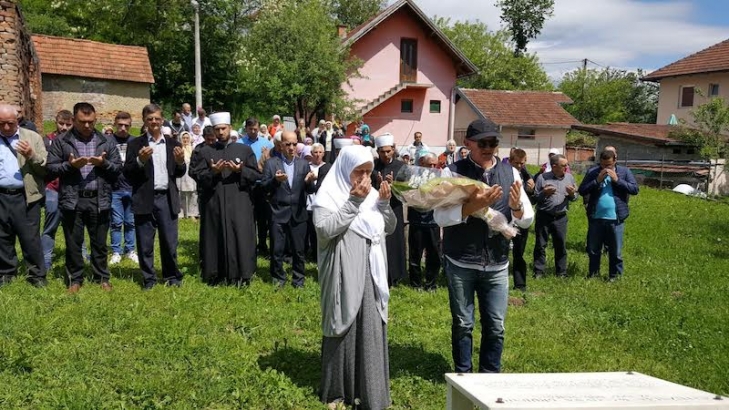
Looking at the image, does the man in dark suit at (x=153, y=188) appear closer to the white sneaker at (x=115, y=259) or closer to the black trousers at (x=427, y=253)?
the white sneaker at (x=115, y=259)

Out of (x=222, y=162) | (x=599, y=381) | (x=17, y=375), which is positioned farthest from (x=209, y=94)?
(x=599, y=381)

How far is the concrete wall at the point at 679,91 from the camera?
1243 inches

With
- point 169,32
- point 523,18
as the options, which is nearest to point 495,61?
point 523,18

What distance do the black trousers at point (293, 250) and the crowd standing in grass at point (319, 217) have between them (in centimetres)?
2

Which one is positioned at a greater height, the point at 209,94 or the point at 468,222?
the point at 209,94

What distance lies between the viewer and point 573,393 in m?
2.87

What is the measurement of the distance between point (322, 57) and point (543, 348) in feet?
69.1

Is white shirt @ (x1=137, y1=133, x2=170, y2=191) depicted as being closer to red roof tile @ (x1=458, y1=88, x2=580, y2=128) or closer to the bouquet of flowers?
the bouquet of flowers

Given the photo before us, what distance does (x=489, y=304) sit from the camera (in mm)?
4613

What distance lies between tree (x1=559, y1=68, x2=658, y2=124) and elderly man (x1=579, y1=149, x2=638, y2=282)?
5469cm

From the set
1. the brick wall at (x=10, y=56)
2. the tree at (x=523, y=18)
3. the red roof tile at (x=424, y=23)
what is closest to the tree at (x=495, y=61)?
the tree at (x=523, y=18)

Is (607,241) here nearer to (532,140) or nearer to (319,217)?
(319,217)

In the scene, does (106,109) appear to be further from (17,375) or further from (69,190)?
(17,375)

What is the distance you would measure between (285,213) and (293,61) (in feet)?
60.2
